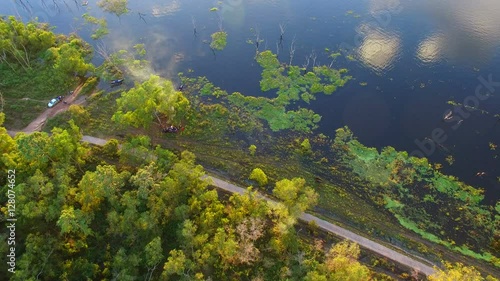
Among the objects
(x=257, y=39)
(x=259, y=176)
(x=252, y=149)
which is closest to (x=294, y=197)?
(x=259, y=176)

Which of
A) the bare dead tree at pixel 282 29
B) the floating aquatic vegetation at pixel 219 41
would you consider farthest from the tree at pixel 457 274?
the floating aquatic vegetation at pixel 219 41

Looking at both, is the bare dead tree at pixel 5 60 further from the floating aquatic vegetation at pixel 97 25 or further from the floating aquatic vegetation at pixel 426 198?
the floating aquatic vegetation at pixel 426 198

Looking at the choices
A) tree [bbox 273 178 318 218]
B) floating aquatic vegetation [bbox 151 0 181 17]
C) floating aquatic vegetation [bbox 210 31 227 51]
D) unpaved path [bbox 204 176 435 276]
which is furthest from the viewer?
floating aquatic vegetation [bbox 151 0 181 17]

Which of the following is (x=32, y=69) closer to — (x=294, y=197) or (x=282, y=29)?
(x=282, y=29)

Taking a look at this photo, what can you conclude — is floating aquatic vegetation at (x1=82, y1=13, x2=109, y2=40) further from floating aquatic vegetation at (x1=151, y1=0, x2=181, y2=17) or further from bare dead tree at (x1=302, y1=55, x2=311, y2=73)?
bare dead tree at (x1=302, y1=55, x2=311, y2=73)

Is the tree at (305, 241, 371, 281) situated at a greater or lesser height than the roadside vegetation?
lesser

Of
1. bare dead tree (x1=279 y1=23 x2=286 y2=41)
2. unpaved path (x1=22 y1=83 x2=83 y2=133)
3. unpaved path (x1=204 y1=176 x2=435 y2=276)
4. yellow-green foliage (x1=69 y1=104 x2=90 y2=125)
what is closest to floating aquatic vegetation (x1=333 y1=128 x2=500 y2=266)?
unpaved path (x1=204 y1=176 x2=435 y2=276)

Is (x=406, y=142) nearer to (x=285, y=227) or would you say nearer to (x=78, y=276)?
(x=285, y=227)
